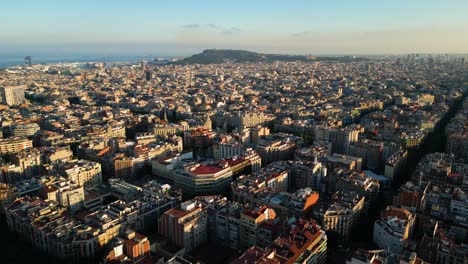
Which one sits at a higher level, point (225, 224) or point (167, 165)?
point (167, 165)

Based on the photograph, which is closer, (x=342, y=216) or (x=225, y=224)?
(x=225, y=224)

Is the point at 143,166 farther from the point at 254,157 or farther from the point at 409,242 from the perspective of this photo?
the point at 409,242

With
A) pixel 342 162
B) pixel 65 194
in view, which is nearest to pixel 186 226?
pixel 65 194

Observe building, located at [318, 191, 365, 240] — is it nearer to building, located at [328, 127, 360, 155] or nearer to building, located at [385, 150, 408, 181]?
building, located at [385, 150, 408, 181]

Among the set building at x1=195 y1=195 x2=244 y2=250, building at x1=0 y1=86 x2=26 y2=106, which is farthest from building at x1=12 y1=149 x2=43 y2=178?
building at x1=0 y1=86 x2=26 y2=106

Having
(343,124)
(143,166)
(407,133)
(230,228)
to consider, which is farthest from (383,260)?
(343,124)

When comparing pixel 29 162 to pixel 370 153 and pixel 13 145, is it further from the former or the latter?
pixel 370 153
